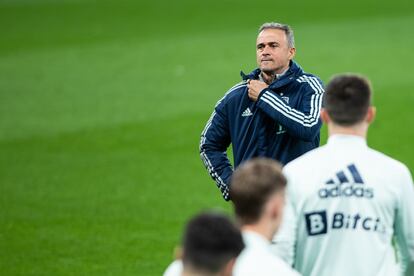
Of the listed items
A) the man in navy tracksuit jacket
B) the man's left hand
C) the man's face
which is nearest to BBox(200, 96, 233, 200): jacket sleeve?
the man in navy tracksuit jacket

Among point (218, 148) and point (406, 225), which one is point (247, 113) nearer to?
point (218, 148)

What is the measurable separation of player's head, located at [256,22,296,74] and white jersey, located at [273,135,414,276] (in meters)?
2.33

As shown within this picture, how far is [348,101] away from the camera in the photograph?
5.57 m

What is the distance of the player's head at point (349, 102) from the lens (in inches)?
219

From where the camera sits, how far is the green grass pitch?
460 inches

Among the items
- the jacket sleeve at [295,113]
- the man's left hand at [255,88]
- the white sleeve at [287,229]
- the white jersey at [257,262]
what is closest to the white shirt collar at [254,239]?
the white jersey at [257,262]

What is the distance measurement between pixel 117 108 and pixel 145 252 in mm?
7277

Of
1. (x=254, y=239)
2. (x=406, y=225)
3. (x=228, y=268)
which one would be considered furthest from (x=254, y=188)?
(x=406, y=225)

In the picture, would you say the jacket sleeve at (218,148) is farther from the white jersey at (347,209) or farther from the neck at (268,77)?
the white jersey at (347,209)

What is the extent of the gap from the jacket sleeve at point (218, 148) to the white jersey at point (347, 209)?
2.44m

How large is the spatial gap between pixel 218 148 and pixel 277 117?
0.75 metres

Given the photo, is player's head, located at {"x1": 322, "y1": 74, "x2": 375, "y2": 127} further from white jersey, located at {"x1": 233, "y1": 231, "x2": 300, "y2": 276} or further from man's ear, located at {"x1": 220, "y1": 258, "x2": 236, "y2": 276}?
man's ear, located at {"x1": 220, "y1": 258, "x2": 236, "y2": 276}

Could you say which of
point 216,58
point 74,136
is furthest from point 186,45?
point 74,136

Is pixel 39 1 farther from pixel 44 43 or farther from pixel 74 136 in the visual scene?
pixel 74 136
